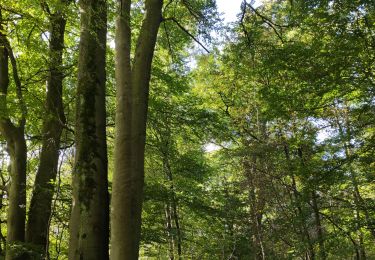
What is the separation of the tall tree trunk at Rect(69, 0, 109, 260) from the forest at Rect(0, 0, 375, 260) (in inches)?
0.7

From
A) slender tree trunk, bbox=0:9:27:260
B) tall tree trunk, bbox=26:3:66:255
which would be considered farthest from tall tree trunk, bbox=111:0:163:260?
slender tree trunk, bbox=0:9:27:260

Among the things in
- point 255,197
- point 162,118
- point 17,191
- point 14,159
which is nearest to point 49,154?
point 14,159

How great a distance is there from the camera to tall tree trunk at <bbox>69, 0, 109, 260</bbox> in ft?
13.8

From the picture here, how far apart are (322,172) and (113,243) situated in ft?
22.2

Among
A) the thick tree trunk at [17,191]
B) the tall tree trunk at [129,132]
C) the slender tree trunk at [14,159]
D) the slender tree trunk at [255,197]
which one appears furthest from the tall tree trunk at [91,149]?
the slender tree trunk at [255,197]

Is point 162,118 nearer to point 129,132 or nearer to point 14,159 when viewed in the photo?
point 14,159

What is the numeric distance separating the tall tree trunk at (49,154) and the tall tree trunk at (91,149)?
1.54 meters

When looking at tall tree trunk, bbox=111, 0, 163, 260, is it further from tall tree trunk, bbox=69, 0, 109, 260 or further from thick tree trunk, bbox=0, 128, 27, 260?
thick tree trunk, bbox=0, 128, 27, 260

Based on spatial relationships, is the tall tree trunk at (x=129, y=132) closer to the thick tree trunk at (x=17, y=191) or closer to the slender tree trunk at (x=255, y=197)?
the thick tree trunk at (x=17, y=191)

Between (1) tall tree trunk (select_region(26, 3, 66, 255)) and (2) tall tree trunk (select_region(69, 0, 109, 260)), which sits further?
Answer: (1) tall tree trunk (select_region(26, 3, 66, 255))

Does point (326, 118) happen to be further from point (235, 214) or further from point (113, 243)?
point (113, 243)

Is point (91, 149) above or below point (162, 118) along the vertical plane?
below

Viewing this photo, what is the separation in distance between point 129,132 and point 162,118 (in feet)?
15.3

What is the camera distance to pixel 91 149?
15.1ft
